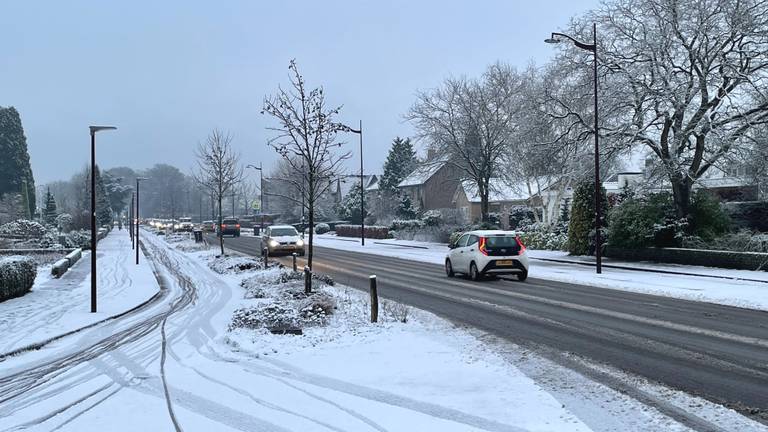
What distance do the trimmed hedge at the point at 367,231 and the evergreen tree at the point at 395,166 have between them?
11.9 metres

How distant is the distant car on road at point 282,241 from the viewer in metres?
32.2

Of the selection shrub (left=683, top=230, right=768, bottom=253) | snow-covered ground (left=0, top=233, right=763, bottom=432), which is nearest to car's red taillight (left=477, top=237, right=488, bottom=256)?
snow-covered ground (left=0, top=233, right=763, bottom=432)

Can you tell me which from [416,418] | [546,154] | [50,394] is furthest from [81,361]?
[546,154]

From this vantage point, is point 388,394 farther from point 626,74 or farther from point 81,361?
point 626,74

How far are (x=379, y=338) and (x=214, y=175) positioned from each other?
79.5ft

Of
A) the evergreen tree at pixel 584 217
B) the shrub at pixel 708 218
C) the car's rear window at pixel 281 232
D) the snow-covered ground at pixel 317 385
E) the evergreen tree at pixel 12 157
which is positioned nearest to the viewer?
the snow-covered ground at pixel 317 385

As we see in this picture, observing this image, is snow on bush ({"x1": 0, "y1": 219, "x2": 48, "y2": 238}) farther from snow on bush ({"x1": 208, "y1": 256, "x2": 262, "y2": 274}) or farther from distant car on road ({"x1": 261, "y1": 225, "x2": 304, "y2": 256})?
snow on bush ({"x1": 208, "y1": 256, "x2": 262, "y2": 274})

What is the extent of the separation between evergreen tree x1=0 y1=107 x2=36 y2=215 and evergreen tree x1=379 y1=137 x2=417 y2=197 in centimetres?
4294

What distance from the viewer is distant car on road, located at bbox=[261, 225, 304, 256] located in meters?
32.2

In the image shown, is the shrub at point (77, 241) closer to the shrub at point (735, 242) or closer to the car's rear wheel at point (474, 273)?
the car's rear wheel at point (474, 273)

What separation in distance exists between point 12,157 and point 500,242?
7450 cm

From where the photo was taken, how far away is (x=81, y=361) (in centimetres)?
880

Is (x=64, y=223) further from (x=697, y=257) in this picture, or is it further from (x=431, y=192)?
(x=697, y=257)

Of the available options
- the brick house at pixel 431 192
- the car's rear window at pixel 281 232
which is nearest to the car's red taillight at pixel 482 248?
the car's rear window at pixel 281 232
